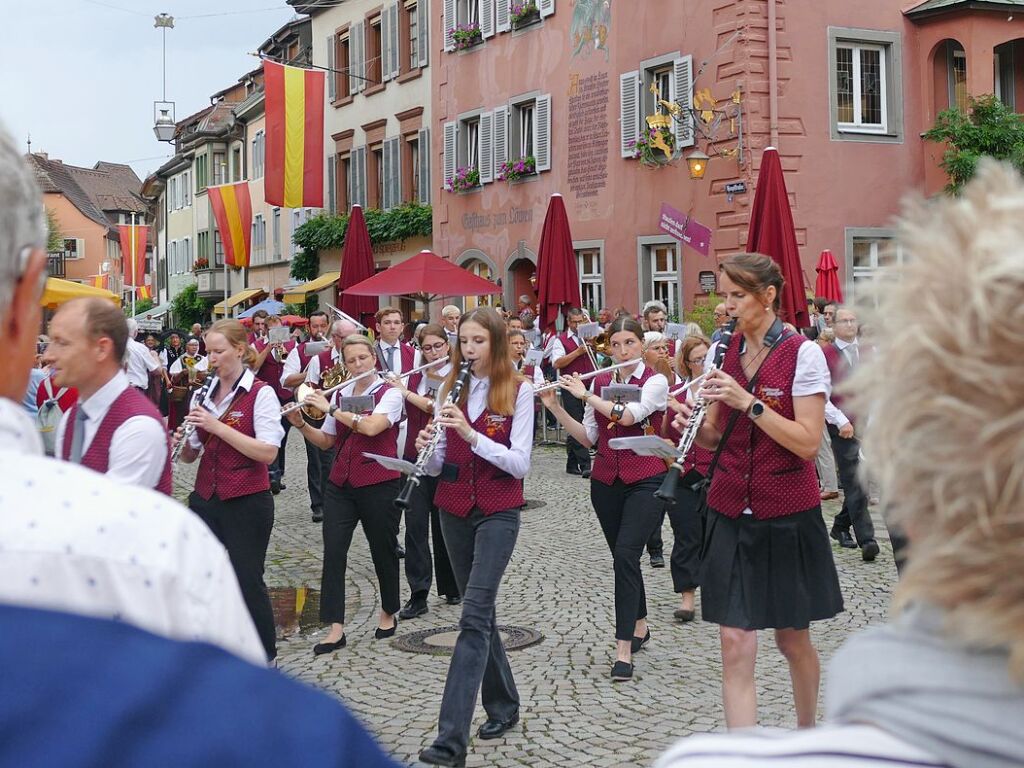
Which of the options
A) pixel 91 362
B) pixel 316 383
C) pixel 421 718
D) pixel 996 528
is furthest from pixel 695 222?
pixel 996 528

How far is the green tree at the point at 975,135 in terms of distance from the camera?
21844 mm

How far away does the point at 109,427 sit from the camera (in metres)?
4.88

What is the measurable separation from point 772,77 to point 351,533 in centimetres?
1559

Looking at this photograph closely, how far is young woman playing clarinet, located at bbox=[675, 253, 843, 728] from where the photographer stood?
5.30 m

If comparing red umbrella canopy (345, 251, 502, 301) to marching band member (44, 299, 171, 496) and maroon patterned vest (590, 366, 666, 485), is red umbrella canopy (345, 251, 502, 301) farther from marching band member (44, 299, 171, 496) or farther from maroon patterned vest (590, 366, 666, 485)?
marching band member (44, 299, 171, 496)

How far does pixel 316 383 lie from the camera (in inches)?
484

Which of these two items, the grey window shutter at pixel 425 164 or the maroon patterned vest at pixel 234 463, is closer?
the maroon patterned vest at pixel 234 463

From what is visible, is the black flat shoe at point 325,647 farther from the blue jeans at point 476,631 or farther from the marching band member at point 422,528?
the blue jeans at point 476,631

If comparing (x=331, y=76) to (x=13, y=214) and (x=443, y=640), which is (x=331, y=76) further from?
(x=13, y=214)

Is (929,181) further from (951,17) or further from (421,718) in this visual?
(421,718)

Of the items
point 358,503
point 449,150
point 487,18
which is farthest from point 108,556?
point 449,150

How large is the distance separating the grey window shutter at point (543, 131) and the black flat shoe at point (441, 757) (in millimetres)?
22352

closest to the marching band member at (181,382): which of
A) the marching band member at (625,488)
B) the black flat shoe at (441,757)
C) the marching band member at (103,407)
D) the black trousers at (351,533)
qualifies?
the black trousers at (351,533)

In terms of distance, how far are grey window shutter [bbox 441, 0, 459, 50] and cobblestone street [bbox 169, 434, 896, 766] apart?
21.4 m
